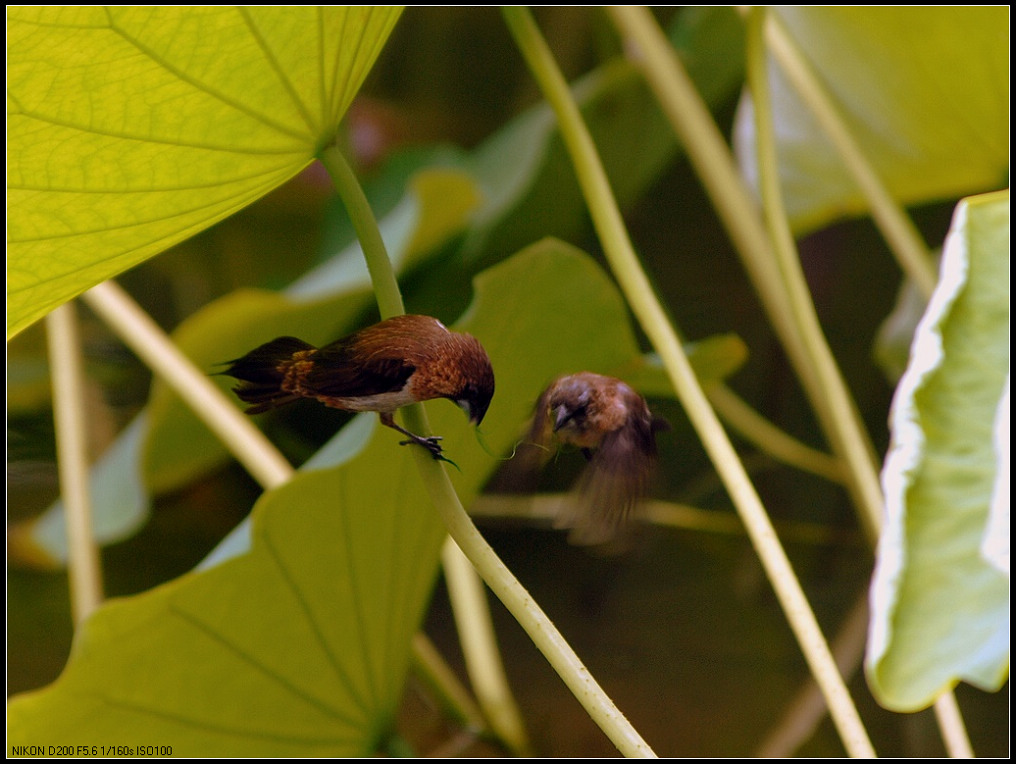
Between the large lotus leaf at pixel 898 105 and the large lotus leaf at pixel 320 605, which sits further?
the large lotus leaf at pixel 898 105

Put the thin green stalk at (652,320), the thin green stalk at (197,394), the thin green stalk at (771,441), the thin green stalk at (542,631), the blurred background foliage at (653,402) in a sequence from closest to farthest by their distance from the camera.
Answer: the thin green stalk at (542,631) → the thin green stalk at (652,320) → the thin green stalk at (197,394) → the blurred background foliage at (653,402) → the thin green stalk at (771,441)

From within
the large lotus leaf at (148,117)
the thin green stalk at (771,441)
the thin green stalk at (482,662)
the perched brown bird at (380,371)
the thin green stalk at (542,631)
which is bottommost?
the thin green stalk at (771,441)

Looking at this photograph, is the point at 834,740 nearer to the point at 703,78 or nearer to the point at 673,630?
the point at 673,630

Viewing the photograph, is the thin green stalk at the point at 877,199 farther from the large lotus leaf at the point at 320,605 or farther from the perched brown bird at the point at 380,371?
the perched brown bird at the point at 380,371

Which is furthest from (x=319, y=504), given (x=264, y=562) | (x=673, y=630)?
(x=673, y=630)

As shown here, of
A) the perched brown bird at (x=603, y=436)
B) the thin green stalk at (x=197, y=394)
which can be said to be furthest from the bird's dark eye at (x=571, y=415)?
the thin green stalk at (x=197, y=394)

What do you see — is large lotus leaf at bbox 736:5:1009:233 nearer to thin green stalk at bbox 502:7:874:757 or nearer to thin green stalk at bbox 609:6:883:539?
thin green stalk at bbox 609:6:883:539
